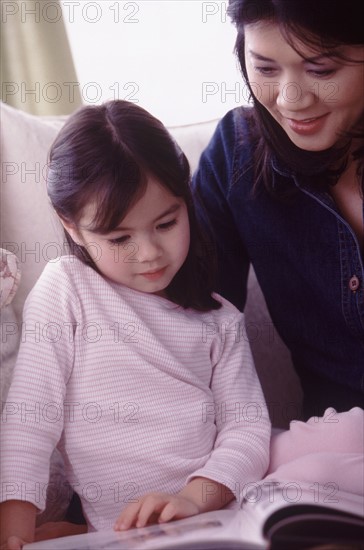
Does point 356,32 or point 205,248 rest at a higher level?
point 356,32

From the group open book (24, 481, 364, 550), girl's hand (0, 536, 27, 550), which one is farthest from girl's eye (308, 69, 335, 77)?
girl's hand (0, 536, 27, 550)

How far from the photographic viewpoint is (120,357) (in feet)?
2.89


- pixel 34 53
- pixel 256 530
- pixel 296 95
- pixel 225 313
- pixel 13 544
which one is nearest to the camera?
pixel 256 530

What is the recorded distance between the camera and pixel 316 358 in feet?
3.48

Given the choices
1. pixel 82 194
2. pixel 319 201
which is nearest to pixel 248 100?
pixel 319 201

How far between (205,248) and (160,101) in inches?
19.4

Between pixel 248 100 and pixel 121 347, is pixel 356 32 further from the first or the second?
pixel 121 347

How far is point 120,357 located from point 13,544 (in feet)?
0.83

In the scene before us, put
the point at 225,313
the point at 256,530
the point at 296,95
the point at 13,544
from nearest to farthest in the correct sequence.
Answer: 1. the point at 256,530
2. the point at 13,544
3. the point at 296,95
4. the point at 225,313

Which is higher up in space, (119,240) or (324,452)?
(119,240)

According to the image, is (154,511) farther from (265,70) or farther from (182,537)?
(265,70)

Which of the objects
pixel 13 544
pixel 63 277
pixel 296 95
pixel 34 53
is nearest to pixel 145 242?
pixel 63 277

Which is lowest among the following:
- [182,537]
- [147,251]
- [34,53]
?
[182,537]

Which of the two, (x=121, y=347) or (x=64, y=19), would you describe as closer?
(x=121, y=347)
